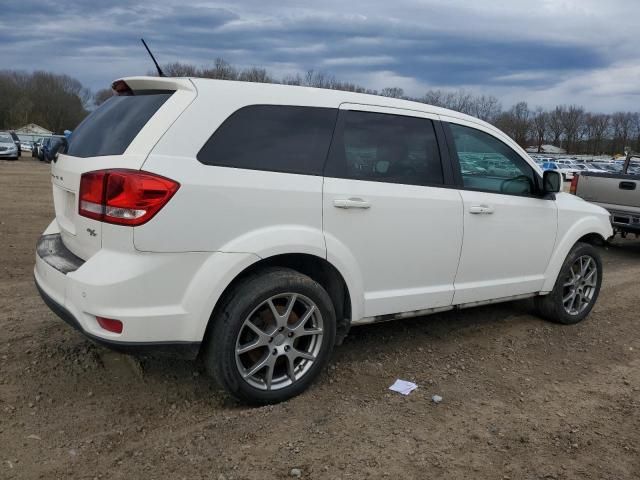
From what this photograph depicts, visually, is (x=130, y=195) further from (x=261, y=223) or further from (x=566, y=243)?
(x=566, y=243)

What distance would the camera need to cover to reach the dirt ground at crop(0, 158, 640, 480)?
2.88 metres

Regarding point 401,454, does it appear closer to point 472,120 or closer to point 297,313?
point 297,313

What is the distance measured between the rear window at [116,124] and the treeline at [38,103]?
311ft

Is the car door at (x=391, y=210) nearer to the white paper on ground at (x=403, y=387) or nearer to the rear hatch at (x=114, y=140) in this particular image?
the white paper on ground at (x=403, y=387)

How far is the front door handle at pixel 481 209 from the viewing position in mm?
4219

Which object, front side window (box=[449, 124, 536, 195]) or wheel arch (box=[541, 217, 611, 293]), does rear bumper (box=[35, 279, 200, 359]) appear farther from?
wheel arch (box=[541, 217, 611, 293])

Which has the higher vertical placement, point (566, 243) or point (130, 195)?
point (130, 195)

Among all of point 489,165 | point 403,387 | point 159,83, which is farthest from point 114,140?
point 489,165

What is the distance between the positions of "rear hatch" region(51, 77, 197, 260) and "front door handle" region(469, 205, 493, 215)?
2180 millimetres

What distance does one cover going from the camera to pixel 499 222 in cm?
444

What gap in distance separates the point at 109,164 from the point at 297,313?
1.39 meters

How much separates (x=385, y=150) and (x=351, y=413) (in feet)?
5.65

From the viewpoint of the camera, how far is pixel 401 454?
301 centimetres

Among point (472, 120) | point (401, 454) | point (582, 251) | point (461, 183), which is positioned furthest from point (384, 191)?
point (582, 251)
